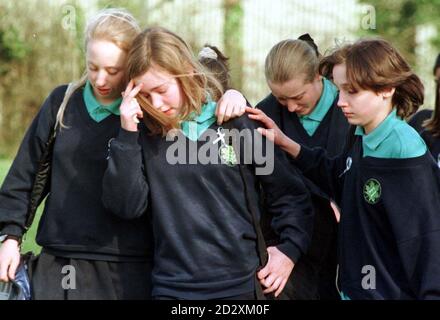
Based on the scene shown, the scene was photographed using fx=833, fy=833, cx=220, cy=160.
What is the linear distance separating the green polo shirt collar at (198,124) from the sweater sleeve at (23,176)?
0.62 metres

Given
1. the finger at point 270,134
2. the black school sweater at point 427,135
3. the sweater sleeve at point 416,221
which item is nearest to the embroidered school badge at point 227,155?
the finger at point 270,134

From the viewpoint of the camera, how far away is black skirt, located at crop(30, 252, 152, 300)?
361 centimetres

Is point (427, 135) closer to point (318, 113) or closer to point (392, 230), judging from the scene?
point (318, 113)

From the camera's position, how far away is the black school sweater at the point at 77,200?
142 inches

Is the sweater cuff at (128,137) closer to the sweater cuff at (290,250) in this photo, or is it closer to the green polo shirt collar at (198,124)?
the green polo shirt collar at (198,124)

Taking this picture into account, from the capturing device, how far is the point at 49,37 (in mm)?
13023

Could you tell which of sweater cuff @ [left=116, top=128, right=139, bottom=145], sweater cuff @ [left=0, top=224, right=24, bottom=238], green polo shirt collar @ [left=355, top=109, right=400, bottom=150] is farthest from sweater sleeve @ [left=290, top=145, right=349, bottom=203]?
sweater cuff @ [left=0, top=224, right=24, bottom=238]

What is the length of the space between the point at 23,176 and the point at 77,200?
0.28m

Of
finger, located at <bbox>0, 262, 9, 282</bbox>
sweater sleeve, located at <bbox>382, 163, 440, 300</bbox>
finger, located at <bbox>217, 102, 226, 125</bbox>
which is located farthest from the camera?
finger, located at <bbox>0, 262, 9, 282</bbox>

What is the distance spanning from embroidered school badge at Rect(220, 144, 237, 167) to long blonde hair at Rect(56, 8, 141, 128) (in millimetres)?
604

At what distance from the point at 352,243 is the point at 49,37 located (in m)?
10.3

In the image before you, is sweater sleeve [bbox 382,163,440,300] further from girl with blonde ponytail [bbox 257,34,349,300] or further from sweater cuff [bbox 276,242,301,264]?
girl with blonde ponytail [bbox 257,34,349,300]
